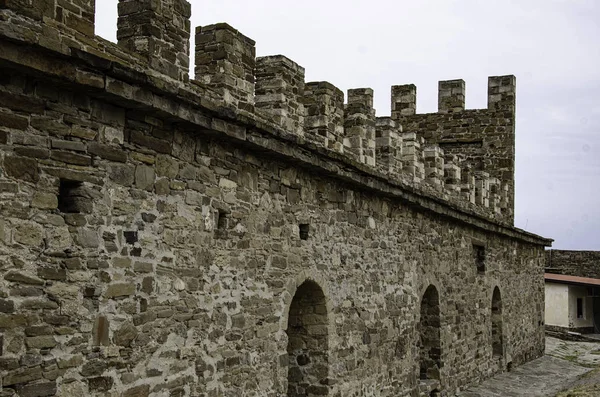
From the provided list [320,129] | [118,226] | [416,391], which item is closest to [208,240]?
[118,226]

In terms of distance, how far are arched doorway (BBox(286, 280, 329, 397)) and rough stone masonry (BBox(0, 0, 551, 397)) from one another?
0.02m

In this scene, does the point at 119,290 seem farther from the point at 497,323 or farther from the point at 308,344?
the point at 497,323

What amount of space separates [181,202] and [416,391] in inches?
260

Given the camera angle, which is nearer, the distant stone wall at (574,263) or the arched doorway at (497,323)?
the arched doorway at (497,323)

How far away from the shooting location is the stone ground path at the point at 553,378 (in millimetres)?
13453

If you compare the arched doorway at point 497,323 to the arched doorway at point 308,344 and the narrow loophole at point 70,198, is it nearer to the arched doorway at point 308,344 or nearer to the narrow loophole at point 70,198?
the arched doorway at point 308,344

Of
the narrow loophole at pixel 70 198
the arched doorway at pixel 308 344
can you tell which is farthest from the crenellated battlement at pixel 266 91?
the arched doorway at pixel 308 344

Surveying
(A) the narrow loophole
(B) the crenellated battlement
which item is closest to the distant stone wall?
(B) the crenellated battlement

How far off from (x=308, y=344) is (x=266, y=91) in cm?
306

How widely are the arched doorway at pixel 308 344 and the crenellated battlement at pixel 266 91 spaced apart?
5.67 ft

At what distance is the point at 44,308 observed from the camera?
487cm

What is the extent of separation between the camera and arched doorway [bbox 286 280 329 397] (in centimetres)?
870

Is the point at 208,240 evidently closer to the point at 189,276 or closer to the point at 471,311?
the point at 189,276

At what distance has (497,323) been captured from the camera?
666 inches
